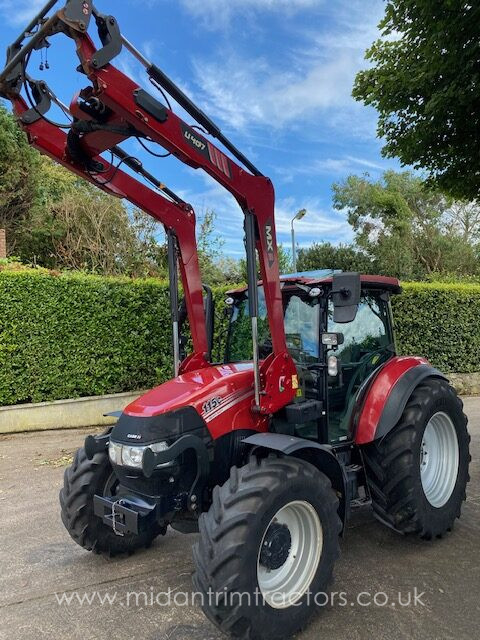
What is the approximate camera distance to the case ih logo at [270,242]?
3.45 meters

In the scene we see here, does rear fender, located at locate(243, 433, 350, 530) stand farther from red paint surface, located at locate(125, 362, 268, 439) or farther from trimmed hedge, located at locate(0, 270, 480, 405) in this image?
trimmed hedge, located at locate(0, 270, 480, 405)

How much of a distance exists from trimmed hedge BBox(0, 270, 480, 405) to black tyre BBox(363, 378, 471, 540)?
4014 millimetres

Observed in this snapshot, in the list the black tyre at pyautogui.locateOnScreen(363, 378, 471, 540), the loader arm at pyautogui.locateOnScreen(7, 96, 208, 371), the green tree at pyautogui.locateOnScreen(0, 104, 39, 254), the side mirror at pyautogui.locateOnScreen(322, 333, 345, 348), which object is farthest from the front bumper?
the green tree at pyautogui.locateOnScreen(0, 104, 39, 254)

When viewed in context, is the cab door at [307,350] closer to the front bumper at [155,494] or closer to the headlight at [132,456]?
the front bumper at [155,494]

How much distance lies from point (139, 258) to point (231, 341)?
1331 centimetres

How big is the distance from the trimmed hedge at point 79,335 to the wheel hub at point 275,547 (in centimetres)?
495

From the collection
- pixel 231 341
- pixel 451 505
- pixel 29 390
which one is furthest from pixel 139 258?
pixel 451 505

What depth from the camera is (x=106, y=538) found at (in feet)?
11.9

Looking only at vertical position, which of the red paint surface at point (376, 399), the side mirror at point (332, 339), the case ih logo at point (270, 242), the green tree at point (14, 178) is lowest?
the red paint surface at point (376, 399)

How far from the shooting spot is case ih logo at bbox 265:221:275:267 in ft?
11.3

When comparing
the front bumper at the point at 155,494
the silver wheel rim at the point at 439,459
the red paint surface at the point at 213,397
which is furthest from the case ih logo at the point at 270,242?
the silver wheel rim at the point at 439,459

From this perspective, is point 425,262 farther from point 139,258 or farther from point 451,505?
point 451,505

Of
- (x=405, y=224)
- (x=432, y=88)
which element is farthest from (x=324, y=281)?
(x=405, y=224)

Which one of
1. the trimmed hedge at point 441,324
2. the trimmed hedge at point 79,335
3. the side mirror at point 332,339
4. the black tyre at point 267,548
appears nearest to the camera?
the black tyre at point 267,548
